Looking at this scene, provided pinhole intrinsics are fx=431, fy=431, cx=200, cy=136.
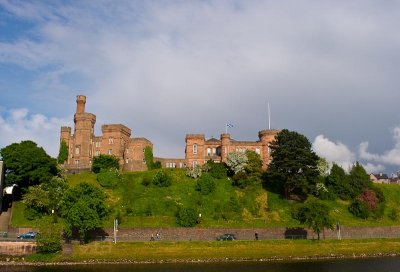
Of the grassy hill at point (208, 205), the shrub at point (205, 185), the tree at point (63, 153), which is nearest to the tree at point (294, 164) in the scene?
the grassy hill at point (208, 205)

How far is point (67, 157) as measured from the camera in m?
108

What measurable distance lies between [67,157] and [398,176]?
129 meters

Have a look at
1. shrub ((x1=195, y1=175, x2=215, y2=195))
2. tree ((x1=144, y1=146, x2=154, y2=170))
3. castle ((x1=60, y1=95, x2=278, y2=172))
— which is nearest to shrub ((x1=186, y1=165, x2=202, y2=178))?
shrub ((x1=195, y1=175, x2=215, y2=195))

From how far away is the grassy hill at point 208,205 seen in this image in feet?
226

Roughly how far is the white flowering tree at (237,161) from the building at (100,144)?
27.3 metres

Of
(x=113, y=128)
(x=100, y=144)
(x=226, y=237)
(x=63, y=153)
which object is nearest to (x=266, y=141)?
(x=113, y=128)

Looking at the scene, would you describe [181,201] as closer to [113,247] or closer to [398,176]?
[113,247]

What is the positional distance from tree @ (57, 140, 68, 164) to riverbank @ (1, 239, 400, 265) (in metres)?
56.3

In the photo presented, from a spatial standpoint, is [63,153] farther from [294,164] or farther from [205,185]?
[294,164]

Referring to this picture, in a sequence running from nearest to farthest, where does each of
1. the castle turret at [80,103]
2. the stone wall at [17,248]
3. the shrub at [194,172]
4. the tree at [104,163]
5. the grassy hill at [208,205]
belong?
the stone wall at [17,248], the grassy hill at [208,205], the shrub at [194,172], the tree at [104,163], the castle turret at [80,103]

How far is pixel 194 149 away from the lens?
10350 centimetres

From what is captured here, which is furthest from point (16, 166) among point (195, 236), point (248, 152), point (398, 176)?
point (398, 176)

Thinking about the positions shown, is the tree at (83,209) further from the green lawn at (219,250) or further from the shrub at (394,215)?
the shrub at (394,215)

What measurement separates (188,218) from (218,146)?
40876 millimetres
